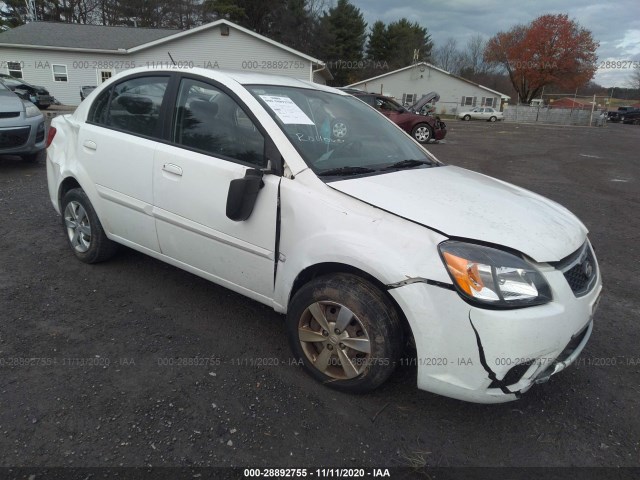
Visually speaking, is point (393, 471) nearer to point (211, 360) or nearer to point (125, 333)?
point (211, 360)

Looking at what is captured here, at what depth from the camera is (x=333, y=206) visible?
7.70ft

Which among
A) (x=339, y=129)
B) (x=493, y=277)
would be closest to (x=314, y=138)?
(x=339, y=129)

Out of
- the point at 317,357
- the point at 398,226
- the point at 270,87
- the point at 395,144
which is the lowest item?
the point at 317,357

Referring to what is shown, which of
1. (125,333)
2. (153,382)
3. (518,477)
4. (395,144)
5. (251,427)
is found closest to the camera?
(518,477)

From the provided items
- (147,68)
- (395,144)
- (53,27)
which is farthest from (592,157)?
(53,27)

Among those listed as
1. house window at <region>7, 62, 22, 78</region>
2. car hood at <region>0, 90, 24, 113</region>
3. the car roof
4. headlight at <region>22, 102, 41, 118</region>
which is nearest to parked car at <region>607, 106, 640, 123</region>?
house window at <region>7, 62, 22, 78</region>

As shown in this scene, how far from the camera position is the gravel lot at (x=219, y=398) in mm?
2127

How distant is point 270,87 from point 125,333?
195cm

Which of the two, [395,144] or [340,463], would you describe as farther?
[395,144]

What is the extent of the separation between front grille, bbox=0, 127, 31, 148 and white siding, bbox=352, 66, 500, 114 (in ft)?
143

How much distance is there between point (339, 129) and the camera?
3.12 metres

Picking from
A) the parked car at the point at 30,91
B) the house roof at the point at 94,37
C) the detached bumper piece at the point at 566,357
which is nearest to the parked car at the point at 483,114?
the house roof at the point at 94,37

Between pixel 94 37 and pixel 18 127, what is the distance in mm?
24490

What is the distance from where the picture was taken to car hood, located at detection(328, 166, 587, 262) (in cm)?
215
